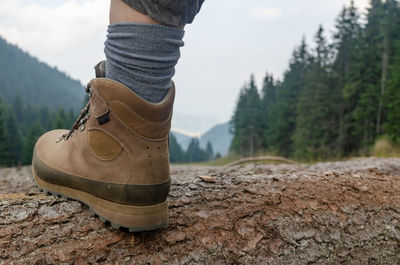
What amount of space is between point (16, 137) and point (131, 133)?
168 ft

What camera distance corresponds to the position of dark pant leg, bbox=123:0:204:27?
1161 millimetres

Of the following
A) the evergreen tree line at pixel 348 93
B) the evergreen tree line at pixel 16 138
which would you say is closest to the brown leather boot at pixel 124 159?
the evergreen tree line at pixel 348 93

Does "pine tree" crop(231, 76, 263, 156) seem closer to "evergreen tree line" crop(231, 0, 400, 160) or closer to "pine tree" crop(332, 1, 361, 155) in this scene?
"evergreen tree line" crop(231, 0, 400, 160)

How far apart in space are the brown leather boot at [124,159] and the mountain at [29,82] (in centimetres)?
13496

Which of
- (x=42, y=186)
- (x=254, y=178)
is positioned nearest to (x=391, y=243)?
(x=254, y=178)

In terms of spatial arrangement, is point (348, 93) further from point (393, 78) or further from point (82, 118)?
point (82, 118)

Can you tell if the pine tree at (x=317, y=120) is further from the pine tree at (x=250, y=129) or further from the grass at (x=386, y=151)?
the pine tree at (x=250, y=129)

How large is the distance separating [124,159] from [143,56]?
432mm

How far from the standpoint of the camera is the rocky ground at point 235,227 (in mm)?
1176

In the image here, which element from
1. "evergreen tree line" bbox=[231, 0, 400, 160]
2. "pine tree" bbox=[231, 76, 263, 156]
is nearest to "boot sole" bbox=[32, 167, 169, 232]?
"evergreen tree line" bbox=[231, 0, 400, 160]

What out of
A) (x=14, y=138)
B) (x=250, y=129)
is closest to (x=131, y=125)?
(x=250, y=129)

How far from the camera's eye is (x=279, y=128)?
1421 inches

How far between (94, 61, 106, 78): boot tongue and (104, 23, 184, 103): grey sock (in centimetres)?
3

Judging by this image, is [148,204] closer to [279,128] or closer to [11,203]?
[11,203]
